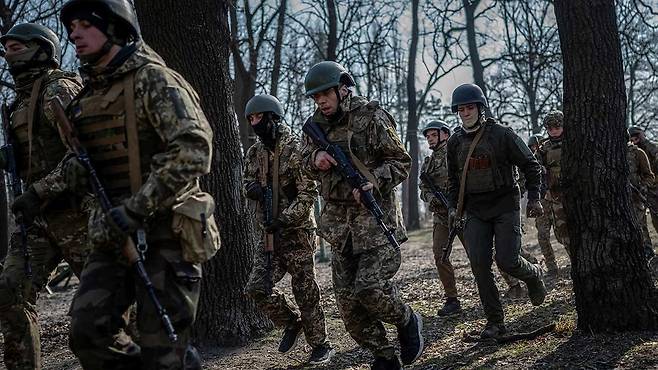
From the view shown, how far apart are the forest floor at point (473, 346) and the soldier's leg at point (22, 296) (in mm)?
1775

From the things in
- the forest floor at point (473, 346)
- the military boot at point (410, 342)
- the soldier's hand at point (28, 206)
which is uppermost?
the soldier's hand at point (28, 206)

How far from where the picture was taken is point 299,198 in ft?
21.5

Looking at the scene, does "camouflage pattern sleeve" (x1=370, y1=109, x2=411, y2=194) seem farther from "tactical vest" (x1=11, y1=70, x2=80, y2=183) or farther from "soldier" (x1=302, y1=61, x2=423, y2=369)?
"tactical vest" (x1=11, y1=70, x2=80, y2=183)

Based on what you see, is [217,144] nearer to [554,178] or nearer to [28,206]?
[28,206]

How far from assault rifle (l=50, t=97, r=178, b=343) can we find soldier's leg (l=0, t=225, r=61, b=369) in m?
1.60

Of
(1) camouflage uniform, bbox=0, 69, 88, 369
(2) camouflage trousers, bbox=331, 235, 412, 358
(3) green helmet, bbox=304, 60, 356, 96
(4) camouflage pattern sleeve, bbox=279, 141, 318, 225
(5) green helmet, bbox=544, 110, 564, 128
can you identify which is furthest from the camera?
(5) green helmet, bbox=544, 110, 564, 128

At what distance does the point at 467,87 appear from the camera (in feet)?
22.5

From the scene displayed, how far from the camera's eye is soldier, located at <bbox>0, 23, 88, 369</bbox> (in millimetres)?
5066

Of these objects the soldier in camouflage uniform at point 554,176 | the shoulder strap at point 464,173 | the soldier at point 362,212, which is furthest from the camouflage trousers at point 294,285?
the soldier in camouflage uniform at point 554,176

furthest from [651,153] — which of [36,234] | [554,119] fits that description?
[36,234]

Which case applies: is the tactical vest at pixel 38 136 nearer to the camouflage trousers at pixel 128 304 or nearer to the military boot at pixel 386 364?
the camouflage trousers at pixel 128 304

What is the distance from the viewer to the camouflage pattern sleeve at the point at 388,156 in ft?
18.1

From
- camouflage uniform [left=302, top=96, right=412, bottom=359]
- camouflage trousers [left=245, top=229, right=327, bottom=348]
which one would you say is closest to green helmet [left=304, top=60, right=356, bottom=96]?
camouflage uniform [left=302, top=96, right=412, bottom=359]

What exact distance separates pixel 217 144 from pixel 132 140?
11.5 ft
